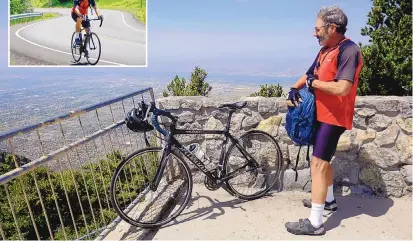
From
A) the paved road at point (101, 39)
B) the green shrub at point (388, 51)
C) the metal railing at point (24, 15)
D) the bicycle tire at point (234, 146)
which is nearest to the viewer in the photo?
the bicycle tire at point (234, 146)

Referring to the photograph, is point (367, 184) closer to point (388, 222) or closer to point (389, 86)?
point (388, 222)

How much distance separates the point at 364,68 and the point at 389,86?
500 millimetres

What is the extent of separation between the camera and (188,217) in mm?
3506

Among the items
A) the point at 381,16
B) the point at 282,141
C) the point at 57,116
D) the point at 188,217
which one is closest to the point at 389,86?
the point at 381,16

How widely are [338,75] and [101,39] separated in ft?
18.1

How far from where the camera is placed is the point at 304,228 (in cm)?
311

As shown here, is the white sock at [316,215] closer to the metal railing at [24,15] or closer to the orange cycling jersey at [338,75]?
the orange cycling jersey at [338,75]

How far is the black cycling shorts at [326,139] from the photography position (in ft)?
9.72

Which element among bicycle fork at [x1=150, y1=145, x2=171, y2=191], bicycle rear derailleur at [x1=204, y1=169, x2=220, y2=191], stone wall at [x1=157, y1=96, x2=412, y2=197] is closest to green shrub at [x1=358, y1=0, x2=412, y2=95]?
stone wall at [x1=157, y1=96, x2=412, y2=197]

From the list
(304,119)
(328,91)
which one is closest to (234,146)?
(304,119)

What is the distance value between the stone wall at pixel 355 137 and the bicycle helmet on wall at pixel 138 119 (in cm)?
84

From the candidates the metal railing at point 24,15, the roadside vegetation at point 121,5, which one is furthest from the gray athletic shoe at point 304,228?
the metal railing at point 24,15

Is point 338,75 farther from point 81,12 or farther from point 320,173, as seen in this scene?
point 81,12

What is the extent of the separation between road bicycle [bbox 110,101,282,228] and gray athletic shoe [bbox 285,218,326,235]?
76 cm
